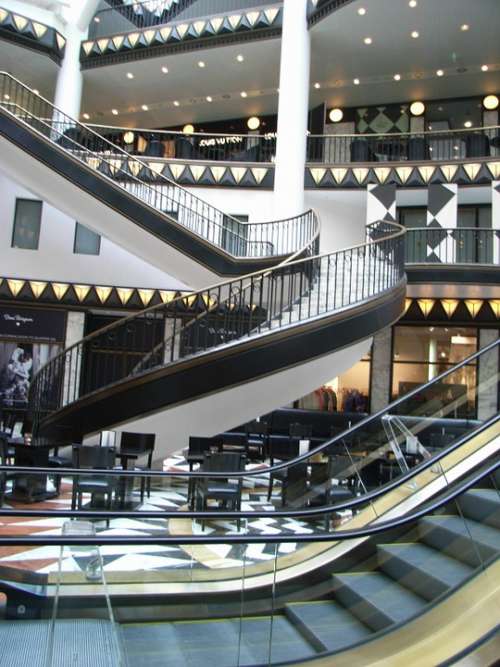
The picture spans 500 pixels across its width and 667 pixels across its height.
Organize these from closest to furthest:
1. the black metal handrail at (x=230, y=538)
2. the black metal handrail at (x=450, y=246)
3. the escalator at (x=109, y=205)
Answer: the black metal handrail at (x=230, y=538) < the escalator at (x=109, y=205) < the black metal handrail at (x=450, y=246)

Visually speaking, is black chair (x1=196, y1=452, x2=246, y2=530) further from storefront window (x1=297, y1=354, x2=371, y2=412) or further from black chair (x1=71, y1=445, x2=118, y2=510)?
storefront window (x1=297, y1=354, x2=371, y2=412)

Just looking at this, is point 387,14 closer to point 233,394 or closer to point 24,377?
point 233,394

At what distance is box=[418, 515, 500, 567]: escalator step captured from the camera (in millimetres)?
3275

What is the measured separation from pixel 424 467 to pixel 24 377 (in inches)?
547

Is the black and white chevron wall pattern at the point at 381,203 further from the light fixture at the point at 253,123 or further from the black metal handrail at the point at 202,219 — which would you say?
the light fixture at the point at 253,123

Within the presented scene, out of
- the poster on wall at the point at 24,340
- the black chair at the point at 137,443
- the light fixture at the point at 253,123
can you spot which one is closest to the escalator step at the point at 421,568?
the black chair at the point at 137,443

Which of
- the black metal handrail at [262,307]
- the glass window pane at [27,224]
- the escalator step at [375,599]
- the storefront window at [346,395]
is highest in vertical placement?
the glass window pane at [27,224]

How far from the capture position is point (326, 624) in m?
3.28

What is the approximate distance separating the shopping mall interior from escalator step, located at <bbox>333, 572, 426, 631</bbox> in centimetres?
2

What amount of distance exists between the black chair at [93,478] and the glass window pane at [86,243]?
10.4m

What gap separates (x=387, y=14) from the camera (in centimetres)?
1564

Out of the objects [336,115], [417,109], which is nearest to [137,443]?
[336,115]

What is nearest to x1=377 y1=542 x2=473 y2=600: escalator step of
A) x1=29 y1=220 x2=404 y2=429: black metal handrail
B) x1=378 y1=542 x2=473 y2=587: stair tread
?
x1=378 y1=542 x2=473 y2=587: stair tread

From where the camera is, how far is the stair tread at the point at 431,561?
3.24 m
